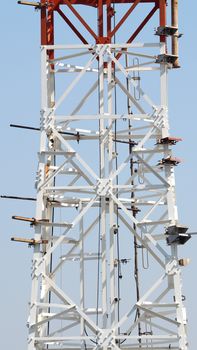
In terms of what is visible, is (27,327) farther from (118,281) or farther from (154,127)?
(154,127)

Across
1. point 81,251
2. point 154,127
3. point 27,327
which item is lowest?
point 27,327

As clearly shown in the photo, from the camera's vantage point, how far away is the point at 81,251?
5862 cm

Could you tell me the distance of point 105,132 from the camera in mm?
57781

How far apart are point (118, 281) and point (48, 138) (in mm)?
6260

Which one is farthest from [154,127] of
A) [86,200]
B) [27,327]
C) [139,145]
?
[27,327]

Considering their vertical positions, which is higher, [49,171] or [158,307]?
[49,171]

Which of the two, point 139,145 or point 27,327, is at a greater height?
point 139,145

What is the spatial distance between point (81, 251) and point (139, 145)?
522cm

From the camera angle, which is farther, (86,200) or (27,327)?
(86,200)

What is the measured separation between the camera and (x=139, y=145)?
185 feet

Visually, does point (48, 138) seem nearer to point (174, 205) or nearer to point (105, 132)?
point (105, 132)

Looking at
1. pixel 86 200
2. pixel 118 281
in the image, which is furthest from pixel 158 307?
pixel 86 200

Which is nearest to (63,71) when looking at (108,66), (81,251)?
(108,66)

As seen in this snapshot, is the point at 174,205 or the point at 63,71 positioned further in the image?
the point at 63,71
